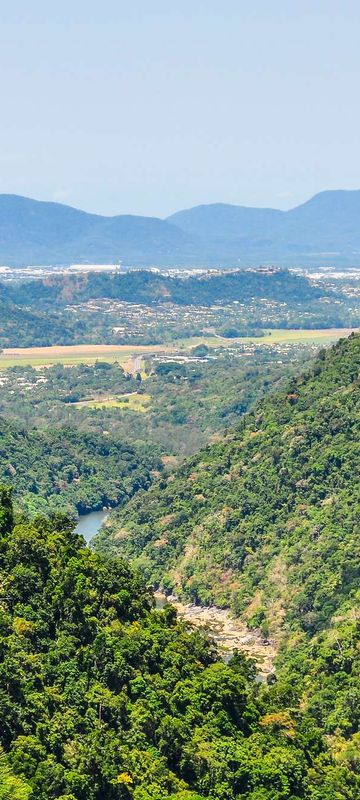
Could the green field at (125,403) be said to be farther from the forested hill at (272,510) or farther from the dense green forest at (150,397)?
the forested hill at (272,510)

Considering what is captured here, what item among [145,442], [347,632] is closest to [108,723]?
[347,632]

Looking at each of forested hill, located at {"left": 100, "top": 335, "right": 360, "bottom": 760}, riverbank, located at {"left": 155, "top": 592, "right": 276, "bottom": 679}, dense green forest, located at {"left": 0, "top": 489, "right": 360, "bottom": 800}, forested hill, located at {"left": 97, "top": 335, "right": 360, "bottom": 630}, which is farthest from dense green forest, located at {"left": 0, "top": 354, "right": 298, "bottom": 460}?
dense green forest, located at {"left": 0, "top": 489, "right": 360, "bottom": 800}

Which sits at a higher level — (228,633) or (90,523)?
(228,633)

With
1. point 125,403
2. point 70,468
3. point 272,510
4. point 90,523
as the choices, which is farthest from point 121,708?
point 125,403

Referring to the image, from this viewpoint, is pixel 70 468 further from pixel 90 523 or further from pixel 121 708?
pixel 121 708

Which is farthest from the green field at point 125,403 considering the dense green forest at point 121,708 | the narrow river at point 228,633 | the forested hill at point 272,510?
the dense green forest at point 121,708

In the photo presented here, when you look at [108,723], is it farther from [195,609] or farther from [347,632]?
[195,609]
